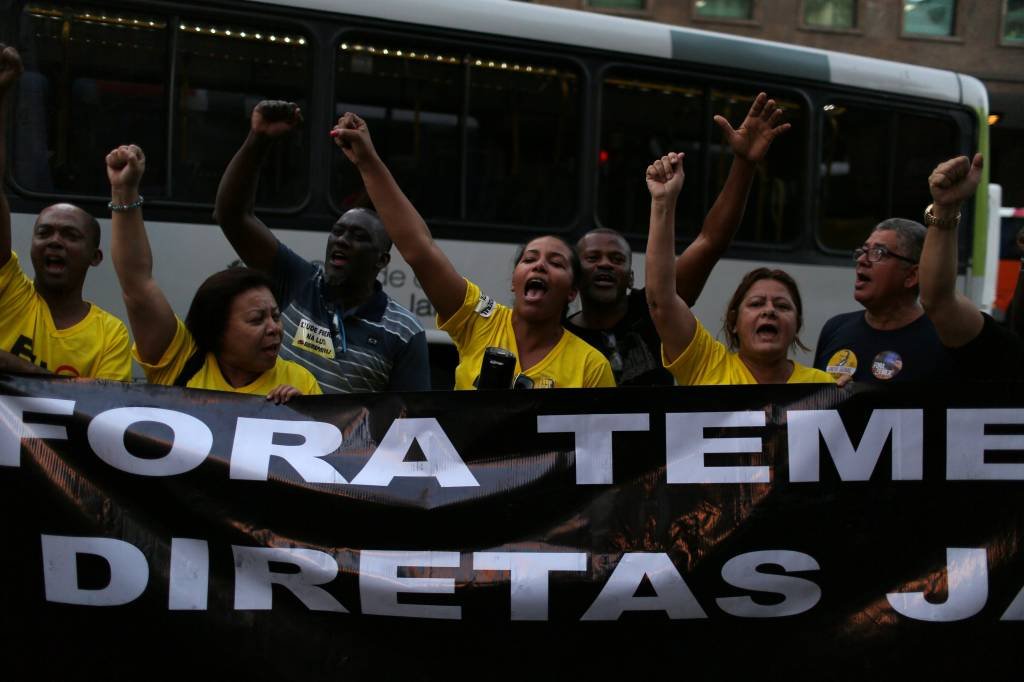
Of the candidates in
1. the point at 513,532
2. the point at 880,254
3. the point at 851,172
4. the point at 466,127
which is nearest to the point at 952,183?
the point at 880,254

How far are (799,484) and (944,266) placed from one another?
0.84 metres

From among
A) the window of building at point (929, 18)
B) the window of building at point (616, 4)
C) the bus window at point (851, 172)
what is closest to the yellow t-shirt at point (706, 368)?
the bus window at point (851, 172)

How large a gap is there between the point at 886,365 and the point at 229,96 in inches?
173

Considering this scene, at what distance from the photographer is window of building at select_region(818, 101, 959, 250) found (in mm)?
8633

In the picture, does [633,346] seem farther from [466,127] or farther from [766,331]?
[466,127]

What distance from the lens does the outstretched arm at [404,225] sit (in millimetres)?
3973

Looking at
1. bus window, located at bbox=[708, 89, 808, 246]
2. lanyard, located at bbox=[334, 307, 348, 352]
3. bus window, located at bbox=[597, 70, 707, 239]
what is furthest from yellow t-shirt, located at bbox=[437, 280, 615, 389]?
bus window, located at bbox=[708, 89, 808, 246]

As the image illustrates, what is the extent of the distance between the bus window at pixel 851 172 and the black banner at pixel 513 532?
533 centimetres

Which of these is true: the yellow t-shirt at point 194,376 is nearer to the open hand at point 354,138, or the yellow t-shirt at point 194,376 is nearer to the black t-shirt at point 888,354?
the open hand at point 354,138

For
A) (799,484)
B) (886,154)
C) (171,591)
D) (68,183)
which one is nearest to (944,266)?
(799,484)

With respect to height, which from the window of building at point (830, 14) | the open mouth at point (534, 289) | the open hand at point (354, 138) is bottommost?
the open mouth at point (534, 289)

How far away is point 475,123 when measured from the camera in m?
7.41

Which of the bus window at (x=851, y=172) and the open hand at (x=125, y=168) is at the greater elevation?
the bus window at (x=851, y=172)

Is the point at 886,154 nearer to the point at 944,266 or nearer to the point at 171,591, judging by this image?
the point at 944,266
